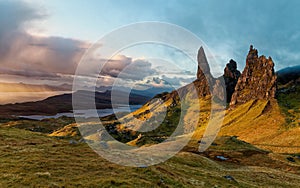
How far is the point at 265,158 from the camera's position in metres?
101

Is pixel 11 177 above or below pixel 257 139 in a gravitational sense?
Answer: above

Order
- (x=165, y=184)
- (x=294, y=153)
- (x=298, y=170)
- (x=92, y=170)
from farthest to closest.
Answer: (x=294, y=153)
(x=298, y=170)
(x=92, y=170)
(x=165, y=184)

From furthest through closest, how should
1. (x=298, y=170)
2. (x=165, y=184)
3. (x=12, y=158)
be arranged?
(x=298, y=170) < (x=12, y=158) < (x=165, y=184)

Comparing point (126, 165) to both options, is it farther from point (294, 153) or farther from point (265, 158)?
point (294, 153)

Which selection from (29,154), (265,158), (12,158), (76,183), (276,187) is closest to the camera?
(76,183)

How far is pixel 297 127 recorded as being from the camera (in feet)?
626

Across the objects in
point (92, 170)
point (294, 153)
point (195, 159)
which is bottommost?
point (294, 153)

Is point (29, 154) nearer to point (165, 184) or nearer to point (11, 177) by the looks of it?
point (11, 177)

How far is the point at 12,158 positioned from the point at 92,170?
13693 millimetres

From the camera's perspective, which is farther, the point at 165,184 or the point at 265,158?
the point at 265,158

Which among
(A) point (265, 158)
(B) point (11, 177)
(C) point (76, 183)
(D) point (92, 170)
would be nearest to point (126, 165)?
(D) point (92, 170)

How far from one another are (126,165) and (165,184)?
31.0 feet

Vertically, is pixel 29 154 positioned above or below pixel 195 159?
above

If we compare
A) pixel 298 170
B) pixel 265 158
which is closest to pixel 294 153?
pixel 265 158
